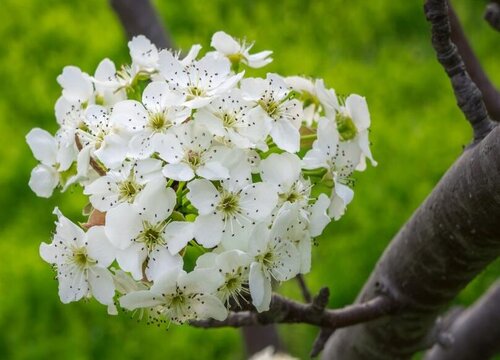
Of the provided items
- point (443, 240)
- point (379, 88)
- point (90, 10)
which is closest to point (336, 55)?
point (379, 88)

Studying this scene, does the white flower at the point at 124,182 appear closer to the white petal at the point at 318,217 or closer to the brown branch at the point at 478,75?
the white petal at the point at 318,217

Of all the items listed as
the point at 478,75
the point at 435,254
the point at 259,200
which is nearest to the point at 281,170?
the point at 259,200

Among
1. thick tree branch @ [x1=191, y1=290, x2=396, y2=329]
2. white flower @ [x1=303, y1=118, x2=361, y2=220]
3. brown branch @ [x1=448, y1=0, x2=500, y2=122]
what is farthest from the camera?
brown branch @ [x1=448, y1=0, x2=500, y2=122]

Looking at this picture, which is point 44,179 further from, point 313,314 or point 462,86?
point 462,86

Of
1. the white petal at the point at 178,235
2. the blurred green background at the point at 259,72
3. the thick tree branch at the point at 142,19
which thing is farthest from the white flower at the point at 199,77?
the blurred green background at the point at 259,72

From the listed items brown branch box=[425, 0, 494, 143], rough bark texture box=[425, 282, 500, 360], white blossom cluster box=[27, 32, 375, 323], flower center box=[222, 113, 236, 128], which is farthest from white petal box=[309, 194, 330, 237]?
rough bark texture box=[425, 282, 500, 360]

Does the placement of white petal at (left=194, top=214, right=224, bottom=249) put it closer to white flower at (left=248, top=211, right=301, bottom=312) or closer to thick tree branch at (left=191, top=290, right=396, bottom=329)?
white flower at (left=248, top=211, right=301, bottom=312)
